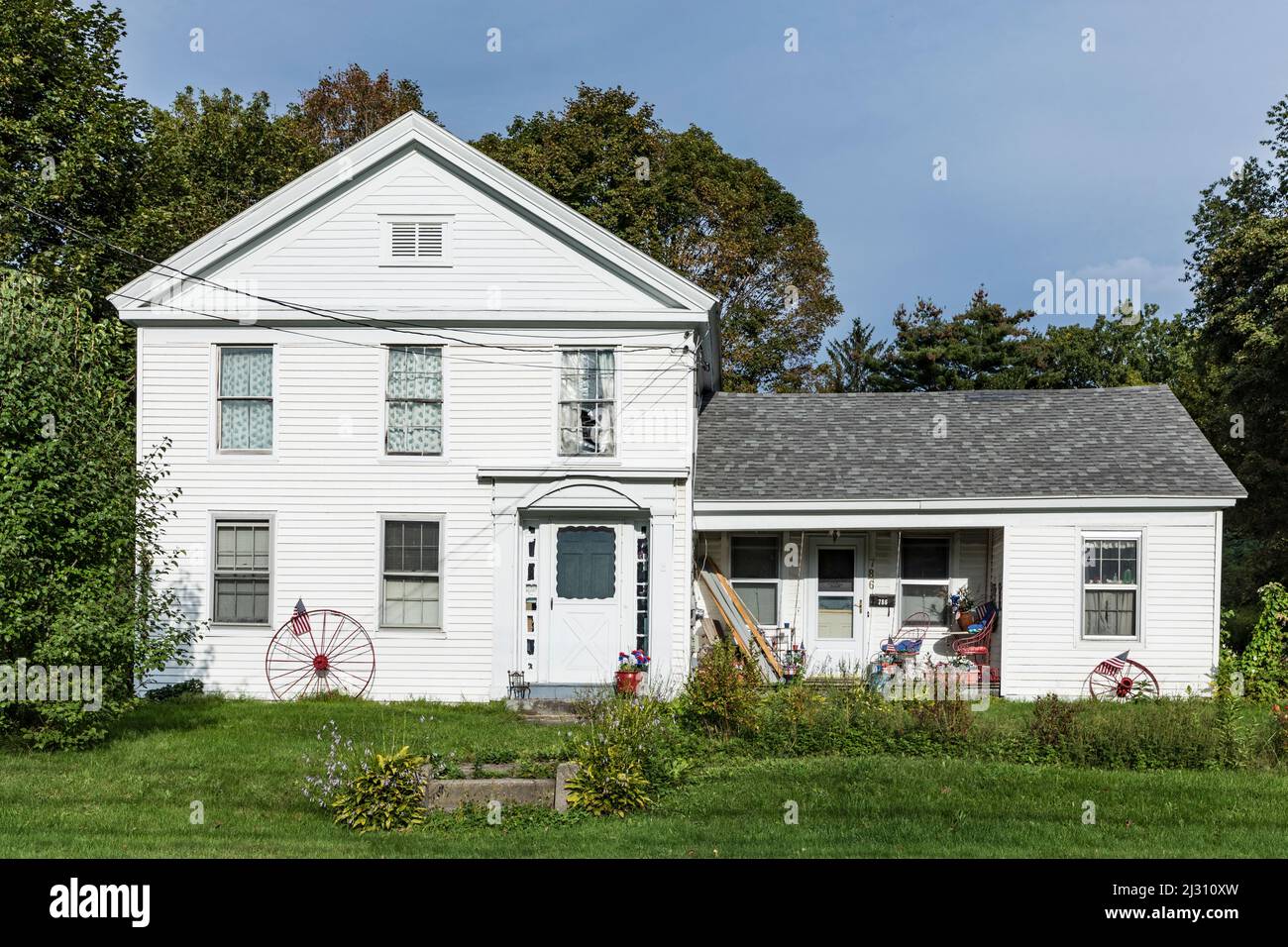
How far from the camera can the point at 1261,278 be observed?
22125mm

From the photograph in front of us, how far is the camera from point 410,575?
16.6 m

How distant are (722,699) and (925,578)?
7.54 metres

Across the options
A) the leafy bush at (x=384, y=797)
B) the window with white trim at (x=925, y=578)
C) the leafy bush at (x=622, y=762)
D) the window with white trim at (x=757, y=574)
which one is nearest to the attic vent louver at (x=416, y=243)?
the window with white trim at (x=757, y=574)

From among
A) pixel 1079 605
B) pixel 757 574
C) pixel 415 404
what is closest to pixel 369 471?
pixel 415 404

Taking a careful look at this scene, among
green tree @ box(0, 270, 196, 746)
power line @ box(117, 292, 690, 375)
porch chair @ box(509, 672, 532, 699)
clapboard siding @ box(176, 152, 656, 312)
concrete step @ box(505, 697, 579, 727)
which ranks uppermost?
clapboard siding @ box(176, 152, 656, 312)

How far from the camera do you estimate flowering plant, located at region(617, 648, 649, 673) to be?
→ 1575 cm

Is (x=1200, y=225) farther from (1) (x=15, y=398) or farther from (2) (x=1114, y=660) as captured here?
(1) (x=15, y=398)

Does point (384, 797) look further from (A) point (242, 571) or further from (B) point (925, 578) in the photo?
(B) point (925, 578)

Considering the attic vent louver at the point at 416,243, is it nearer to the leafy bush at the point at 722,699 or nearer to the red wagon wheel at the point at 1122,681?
the leafy bush at the point at 722,699

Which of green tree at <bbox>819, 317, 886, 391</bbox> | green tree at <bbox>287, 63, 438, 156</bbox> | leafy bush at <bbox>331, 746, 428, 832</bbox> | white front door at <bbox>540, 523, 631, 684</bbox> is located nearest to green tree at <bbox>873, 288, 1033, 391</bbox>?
green tree at <bbox>819, 317, 886, 391</bbox>

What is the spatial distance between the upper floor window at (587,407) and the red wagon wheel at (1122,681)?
25.3 ft

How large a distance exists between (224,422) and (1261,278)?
1847cm

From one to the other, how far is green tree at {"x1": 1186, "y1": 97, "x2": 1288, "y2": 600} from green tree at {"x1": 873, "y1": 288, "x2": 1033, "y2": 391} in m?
11.1

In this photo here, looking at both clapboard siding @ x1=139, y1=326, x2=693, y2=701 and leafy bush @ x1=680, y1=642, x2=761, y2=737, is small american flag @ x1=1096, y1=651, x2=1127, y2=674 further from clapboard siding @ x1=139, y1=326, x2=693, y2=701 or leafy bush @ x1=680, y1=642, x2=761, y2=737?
leafy bush @ x1=680, y1=642, x2=761, y2=737
